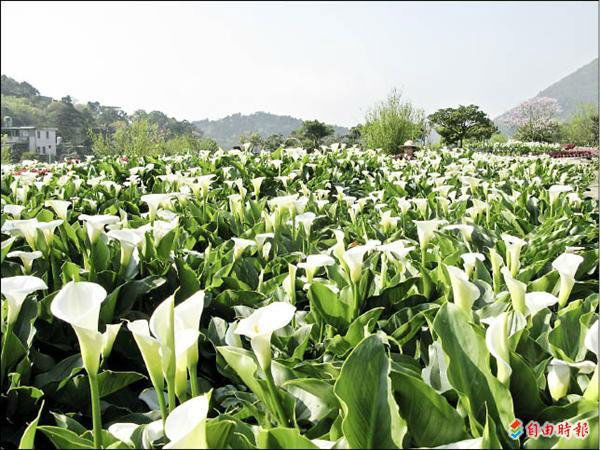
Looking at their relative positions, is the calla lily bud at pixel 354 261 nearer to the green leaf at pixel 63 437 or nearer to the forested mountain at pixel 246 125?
the green leaf at pixel 63 437

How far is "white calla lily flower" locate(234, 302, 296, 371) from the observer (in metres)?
0.97

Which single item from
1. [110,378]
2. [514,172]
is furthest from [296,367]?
[514,172]

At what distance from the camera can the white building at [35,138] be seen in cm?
8306

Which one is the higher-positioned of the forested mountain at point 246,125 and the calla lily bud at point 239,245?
the forested mountain at point 246,125

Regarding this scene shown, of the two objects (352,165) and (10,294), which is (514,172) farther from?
(10,294)

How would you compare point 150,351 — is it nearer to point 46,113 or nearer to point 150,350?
point 150,350

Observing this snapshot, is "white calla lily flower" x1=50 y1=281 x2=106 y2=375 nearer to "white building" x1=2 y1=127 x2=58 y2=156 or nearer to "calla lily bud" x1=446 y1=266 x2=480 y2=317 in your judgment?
"calla lily bud" x1=446 y1=266 x2=480 y2=317

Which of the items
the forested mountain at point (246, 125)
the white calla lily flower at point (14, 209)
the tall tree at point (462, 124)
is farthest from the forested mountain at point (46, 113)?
the white calla lily flower at point (14, 209)

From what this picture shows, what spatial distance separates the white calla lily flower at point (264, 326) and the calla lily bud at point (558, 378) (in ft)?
1.78

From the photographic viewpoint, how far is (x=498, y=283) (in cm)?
176

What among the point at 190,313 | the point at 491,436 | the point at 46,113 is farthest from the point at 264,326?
the point at 46,113

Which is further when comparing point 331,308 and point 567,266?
point 331,308

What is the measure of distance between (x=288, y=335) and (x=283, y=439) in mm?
712

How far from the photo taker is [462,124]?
195 ft
